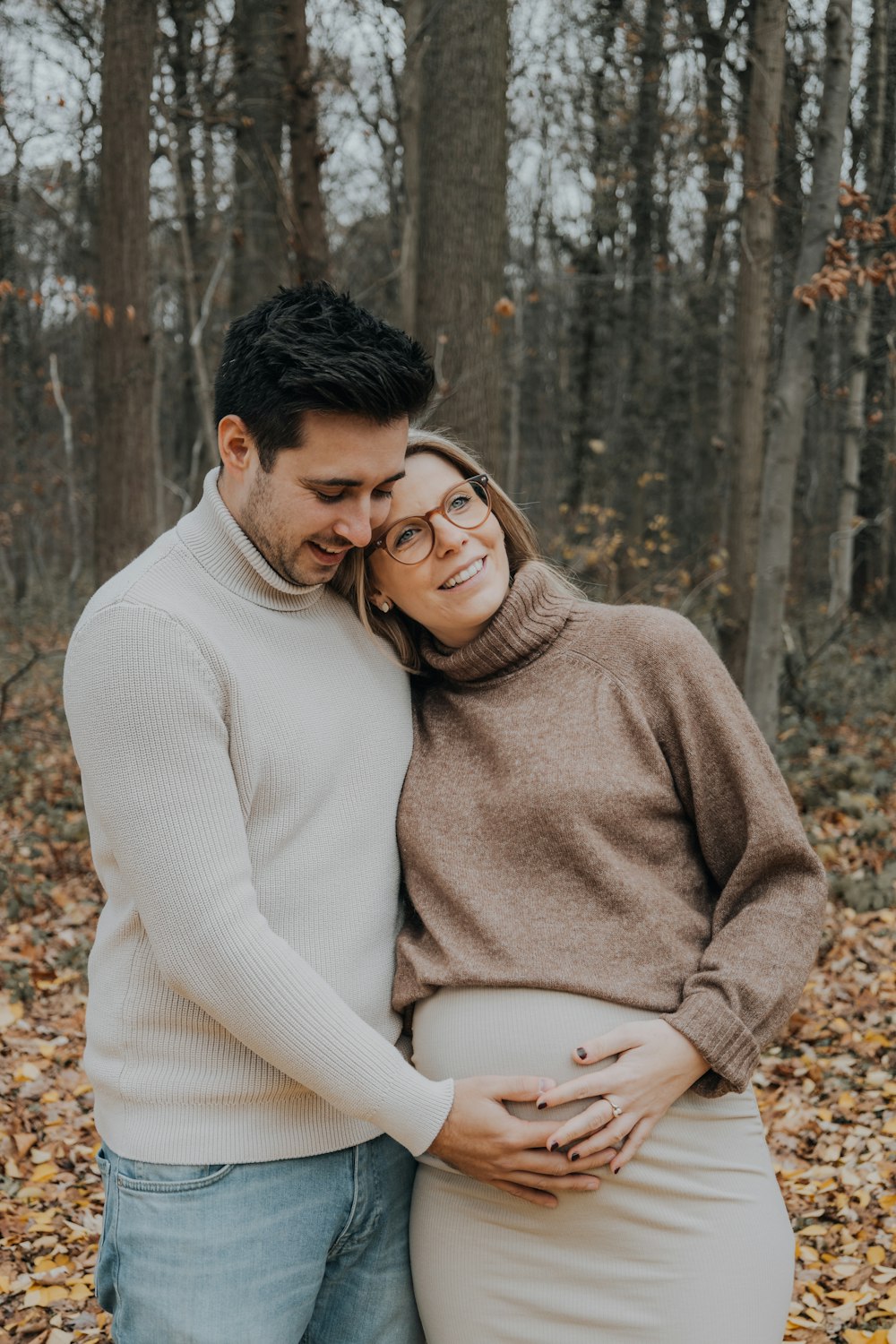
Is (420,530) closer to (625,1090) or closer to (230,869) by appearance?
(230,869)

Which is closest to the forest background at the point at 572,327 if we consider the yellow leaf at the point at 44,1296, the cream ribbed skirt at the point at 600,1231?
the yellow leaf at the point at 44,1296

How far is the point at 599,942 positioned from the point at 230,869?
69cm

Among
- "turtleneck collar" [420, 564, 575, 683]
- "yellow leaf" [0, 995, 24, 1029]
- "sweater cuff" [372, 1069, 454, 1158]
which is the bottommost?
"yellow leaf" [0, 995, 24, 1029]

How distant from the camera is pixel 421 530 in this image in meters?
2.30

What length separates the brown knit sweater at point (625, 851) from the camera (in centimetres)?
203

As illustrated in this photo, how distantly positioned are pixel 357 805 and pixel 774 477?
419 cm

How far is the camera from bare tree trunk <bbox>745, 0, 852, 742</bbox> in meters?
5.27

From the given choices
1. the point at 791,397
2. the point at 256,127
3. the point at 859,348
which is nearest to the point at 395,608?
the point at 791,397

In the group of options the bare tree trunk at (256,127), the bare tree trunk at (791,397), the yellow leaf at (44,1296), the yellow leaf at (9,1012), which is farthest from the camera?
the bare tree trunk at (256,127)

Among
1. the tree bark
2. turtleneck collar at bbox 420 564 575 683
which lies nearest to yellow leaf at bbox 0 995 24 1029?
turtleneck collar at bbox 420 564 575 683

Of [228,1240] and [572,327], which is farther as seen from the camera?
[572,327]

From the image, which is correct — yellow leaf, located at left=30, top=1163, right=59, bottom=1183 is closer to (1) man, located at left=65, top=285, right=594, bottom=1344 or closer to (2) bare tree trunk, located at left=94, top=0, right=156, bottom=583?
(1) man, located at left=65, top=285, right=594, bottom=1344

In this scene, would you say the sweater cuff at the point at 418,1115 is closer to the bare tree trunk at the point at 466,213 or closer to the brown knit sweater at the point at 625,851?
the brown knit sweater at the point at 625,851

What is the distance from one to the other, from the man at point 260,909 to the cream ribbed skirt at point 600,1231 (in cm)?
9
